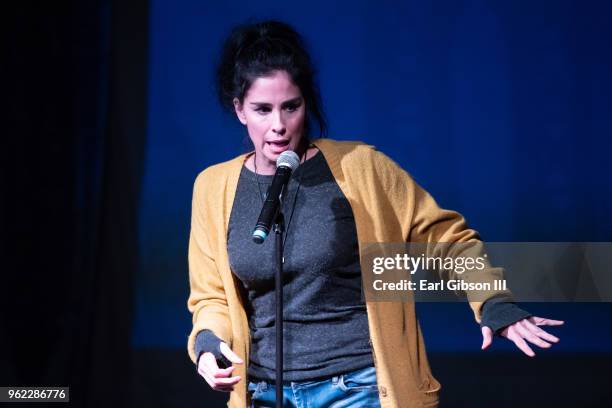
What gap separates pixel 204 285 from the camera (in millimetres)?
1902

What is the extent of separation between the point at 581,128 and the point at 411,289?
167cm

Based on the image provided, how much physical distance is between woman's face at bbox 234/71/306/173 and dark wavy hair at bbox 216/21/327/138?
0.07 ft

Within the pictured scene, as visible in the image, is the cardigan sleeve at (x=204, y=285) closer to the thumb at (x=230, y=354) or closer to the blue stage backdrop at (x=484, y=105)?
the thumb at (x=230, y=354)

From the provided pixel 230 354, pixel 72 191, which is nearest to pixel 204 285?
pixel 230 354

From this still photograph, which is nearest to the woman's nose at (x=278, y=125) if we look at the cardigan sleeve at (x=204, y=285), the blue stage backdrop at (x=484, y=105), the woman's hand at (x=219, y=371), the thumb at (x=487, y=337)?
the cardigan sleeve at (x=204, y=285)

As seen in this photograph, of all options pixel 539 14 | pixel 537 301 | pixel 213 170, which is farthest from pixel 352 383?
pixel 539 14

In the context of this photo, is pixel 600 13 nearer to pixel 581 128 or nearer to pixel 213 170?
pixel 581 128

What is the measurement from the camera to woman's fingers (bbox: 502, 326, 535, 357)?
5.24ft

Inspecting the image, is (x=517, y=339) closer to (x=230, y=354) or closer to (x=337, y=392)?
(x=337, y=392)

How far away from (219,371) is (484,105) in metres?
1.96

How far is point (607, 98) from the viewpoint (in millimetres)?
3201

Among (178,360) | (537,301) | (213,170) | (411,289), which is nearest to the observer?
(411,289)

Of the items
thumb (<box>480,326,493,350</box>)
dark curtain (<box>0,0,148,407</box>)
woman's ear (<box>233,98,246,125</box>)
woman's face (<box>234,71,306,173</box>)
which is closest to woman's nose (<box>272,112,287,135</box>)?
woman's face (<box>234,71,306,173</box>)

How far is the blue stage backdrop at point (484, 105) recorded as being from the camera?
3.21 metres
